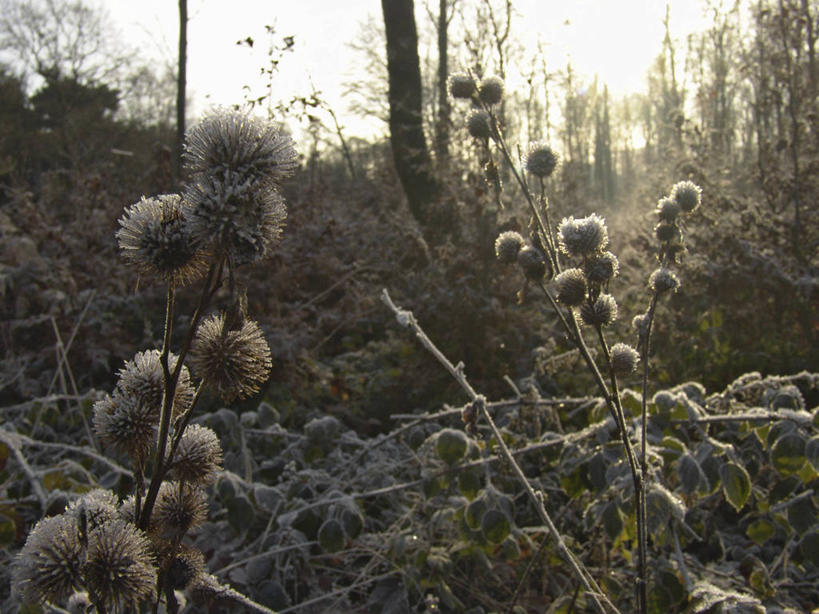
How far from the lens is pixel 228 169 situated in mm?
617

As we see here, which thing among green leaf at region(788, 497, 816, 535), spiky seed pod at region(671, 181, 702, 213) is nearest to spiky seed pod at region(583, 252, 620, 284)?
spiky seed pod at region(671, 181, 702, 213)

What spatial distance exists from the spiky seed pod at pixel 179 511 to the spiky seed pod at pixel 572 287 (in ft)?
2.29

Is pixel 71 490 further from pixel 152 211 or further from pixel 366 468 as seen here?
pixel 152 211

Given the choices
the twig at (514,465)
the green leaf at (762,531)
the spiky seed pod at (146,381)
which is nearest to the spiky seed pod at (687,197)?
the twig at (514,465)

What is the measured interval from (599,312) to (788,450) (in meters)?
0.95

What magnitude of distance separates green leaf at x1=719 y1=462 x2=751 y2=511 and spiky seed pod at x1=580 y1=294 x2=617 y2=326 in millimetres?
811

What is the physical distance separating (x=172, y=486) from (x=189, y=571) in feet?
0.45

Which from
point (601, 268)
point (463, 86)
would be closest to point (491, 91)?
point (463, 86)

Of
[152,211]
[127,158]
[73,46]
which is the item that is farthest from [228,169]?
[73,46]

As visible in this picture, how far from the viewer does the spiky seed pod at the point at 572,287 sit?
111cm

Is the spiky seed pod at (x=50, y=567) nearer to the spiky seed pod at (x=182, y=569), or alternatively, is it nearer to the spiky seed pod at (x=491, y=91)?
the spiky seed pod at (x=182, y=569)

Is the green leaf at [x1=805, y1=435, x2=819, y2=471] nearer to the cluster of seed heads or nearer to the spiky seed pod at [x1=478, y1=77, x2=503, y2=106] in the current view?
the spiky seed pod at [x1=478, y1=77, x2=503, y2=106]

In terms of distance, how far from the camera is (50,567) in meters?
0.62

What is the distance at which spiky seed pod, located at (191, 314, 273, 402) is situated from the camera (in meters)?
0.69
